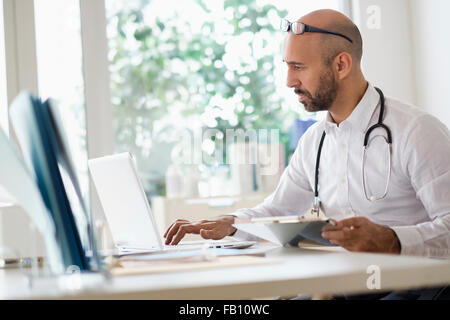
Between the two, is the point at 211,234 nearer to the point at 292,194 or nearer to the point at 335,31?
the point at 292,194

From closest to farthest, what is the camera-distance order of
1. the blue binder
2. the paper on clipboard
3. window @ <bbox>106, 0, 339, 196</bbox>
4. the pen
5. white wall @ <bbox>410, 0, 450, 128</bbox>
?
the blue binder, the paper on clipboard, the pen, white wall @ <bbox>410, 0, 450, 128</bbox>, window @ <bbox>106, 0, 339, 196</bbox>

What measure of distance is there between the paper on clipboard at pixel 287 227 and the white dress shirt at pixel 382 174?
1.03 feet

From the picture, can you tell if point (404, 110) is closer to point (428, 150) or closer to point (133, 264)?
point (428, 150)

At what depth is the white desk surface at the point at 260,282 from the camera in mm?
854

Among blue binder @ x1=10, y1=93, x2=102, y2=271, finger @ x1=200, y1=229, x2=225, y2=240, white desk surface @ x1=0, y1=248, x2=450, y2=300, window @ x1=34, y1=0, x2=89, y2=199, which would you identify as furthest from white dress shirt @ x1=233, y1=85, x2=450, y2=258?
window @ x1=34, y1=0, x2=89, y2=199

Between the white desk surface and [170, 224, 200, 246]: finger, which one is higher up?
the white desk surface

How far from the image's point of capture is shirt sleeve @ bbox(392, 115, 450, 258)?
1.55m

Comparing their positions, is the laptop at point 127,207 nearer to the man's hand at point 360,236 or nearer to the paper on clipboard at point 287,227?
the paper on clipboard at point 287,227

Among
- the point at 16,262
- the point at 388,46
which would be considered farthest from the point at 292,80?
the point at 388,46

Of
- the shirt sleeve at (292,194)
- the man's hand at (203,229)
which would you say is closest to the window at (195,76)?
the shirt sleeve at (292,194)

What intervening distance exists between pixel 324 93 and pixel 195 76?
2125mm

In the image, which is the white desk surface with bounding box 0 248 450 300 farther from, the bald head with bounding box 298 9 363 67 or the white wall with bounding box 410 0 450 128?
the white wall with bounding box 410 0 450 128

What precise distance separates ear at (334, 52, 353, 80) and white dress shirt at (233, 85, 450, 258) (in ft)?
0.43
